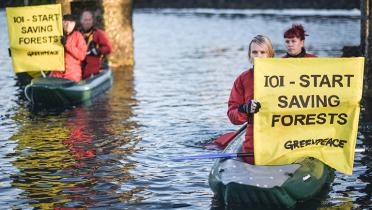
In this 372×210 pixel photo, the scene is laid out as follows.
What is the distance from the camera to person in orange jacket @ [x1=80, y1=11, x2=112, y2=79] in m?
18.0

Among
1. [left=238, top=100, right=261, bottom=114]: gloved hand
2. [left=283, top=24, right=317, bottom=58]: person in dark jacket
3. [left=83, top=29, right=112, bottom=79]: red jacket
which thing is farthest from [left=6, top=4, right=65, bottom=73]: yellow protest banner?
[left=238, top=100, right=261, bottom=114]: gloved hand

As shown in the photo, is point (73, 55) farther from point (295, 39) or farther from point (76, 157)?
point (295, 39)

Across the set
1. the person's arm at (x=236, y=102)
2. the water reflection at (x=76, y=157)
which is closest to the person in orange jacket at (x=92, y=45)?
the water reflection at (x=76, y=157)

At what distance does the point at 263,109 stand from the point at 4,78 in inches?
572

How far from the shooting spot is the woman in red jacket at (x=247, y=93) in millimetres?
9156

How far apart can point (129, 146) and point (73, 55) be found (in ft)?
16.5

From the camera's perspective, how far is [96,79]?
716 inches

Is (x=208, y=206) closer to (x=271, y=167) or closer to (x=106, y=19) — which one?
(x=271, y=167)

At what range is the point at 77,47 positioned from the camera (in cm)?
1688

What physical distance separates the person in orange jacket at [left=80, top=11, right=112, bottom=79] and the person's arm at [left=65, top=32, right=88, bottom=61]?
1.03m

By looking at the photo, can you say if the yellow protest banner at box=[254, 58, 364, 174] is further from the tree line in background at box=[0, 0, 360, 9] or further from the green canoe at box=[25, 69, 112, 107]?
the tree line in background at box=[0, 0, 360, 9]

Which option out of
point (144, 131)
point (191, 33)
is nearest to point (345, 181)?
point (144, 131)

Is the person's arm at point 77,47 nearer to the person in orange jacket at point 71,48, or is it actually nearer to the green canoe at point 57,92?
the person in orange jacket at point 71,48

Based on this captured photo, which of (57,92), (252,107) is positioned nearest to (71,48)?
(57,92)
